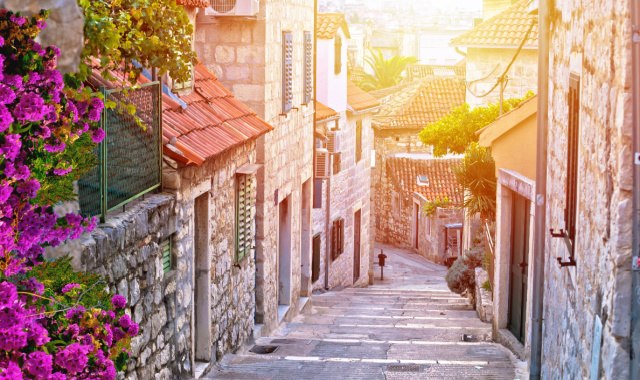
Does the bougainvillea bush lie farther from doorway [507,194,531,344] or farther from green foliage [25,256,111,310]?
doorway [507,194,531,344]

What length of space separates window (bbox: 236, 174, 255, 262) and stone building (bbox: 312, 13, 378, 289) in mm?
6942

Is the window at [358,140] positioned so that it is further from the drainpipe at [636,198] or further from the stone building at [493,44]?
the drainpipe at [636,198]

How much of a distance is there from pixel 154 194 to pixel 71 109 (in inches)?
138

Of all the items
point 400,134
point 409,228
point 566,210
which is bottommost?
point 409,228

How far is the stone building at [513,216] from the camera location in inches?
453

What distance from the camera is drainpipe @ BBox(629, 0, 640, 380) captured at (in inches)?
188

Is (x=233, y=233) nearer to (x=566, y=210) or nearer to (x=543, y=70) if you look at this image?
(x=543, y=70)

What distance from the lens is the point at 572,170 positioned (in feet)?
24.0

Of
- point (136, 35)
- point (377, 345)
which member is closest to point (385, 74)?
point (377, 345)

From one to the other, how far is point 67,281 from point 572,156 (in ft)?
12.6

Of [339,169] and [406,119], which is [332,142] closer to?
[339,169]

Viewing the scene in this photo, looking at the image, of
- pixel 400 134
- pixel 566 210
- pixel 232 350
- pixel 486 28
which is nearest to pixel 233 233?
pixel 232 350

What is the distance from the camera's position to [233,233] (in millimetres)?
11375

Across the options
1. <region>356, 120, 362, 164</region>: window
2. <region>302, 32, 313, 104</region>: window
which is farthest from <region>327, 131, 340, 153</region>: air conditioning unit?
<region>302, 32, 313, 104</region>: window
